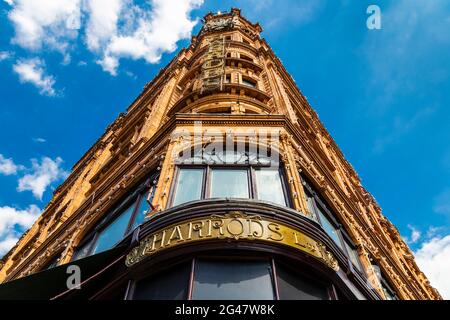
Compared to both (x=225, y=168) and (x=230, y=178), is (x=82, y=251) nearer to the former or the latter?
(x=225, y=168)

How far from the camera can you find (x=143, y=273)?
9469 mm

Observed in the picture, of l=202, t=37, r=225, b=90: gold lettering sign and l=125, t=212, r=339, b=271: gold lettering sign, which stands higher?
l=202, t=37, r=225, b=90: gold lettering sign

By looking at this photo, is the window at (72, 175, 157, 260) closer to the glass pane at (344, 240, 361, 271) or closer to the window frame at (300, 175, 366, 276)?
the window frame at (300, 175, 366, 276)

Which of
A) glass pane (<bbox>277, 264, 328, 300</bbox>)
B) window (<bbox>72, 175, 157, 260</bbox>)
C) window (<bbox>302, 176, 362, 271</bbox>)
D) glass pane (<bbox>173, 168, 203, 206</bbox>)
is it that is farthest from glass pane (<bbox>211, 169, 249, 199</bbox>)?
glass pane (<bbox>277, 264, 328, 300</bbox>)

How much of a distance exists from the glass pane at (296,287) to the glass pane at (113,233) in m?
5.97

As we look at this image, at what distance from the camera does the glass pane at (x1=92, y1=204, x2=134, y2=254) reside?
13367mm

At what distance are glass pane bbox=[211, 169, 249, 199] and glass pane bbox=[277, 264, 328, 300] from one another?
3.05 metres

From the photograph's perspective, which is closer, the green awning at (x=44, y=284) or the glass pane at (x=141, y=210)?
the green awning at (x=44, y=284)

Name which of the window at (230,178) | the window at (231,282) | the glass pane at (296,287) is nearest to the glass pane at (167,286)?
the window at (231,282)

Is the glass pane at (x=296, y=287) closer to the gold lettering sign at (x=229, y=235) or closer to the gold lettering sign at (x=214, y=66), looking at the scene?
the gold lettering sign at (x=229, y=235)

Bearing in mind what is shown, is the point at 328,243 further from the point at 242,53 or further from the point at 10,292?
the point at 242,53

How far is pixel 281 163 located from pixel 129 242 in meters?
5.86

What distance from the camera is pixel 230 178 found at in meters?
12.9

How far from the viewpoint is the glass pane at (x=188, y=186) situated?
12.0m
